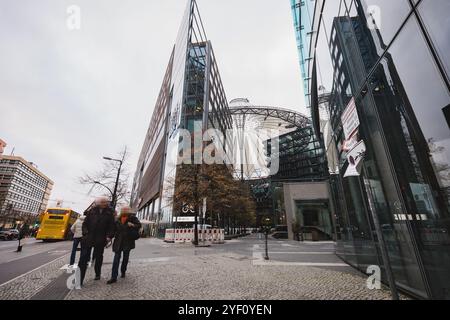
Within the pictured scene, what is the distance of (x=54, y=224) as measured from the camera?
20000 millimetres

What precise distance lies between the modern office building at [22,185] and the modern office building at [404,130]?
111 m

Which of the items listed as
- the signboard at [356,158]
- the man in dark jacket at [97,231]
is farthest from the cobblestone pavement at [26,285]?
the signboard at [356,158]

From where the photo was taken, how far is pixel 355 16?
5.12 meters

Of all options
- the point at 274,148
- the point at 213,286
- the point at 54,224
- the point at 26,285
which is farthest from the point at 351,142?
the point at 274,148

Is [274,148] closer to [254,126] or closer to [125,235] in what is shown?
[254,126]

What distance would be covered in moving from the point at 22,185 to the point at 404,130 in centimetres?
14781

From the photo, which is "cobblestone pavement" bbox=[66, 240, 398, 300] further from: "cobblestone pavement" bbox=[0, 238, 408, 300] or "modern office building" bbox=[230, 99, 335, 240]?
"modern office building" bbox=[230, 99, 335, 240]

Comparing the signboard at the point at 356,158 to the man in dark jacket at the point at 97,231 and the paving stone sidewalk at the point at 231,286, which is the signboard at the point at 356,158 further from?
the man in dark jacket at the point at 97,231

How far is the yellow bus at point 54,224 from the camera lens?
19672 mm

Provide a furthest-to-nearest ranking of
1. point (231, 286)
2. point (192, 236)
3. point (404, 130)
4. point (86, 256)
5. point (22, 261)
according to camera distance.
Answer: point (192, 236), point (22, 261), point (86, 256), point (231, 286), point (404, 130)

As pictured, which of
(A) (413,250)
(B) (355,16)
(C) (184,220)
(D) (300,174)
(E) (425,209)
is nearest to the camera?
(E) (425,209)
